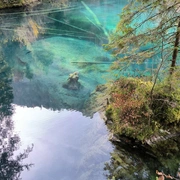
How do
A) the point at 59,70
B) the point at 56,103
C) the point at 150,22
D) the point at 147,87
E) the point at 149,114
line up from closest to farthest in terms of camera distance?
the point at 150,22 → the point at 149,114 → the point at 147,87 → the point at 56,103 → the point at 59,70

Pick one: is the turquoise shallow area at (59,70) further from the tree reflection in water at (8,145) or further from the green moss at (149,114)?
the green moss at (149,114)

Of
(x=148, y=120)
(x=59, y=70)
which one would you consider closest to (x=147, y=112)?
(x=148, y=120)

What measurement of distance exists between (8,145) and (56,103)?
335cm

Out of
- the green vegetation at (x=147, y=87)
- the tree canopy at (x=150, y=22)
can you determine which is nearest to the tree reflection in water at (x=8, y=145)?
the green vegetation at (x=147, y=87)

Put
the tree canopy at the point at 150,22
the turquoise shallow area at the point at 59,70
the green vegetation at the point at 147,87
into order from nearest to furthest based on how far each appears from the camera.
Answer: the tree canopy at the point at 150,22 → the green vegetation at the point at 147,87 → the turquoise shallow area at the point at 59,70

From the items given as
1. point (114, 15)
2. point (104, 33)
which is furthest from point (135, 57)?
point (114, 15)

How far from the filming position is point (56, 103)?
1105 centimetres

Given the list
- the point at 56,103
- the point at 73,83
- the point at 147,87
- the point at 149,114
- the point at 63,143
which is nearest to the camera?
the point at 149,114

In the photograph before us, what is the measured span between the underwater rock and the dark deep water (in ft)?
1.01

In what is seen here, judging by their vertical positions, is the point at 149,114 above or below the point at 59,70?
below

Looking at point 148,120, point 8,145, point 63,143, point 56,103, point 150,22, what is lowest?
point 148,120

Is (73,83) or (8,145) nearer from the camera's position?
(8,145)

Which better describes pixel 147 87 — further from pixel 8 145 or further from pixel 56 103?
pixel 8 145

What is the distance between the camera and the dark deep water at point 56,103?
23.8 ft
